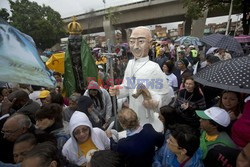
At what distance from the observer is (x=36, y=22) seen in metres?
30.5

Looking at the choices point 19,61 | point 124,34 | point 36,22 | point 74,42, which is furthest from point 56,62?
point 124,34

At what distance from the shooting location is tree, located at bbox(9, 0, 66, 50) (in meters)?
30.1

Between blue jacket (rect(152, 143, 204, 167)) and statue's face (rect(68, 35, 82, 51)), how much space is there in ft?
8.55

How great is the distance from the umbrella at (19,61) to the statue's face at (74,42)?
2.45m

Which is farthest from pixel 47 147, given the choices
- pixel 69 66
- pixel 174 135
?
pixel 69 66

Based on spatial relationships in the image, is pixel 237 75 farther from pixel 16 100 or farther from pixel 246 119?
pixel 16 100

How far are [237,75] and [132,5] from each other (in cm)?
2988

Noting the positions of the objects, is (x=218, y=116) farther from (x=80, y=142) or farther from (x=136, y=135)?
(x=80, y=142)

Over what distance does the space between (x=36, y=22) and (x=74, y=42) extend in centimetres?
3021

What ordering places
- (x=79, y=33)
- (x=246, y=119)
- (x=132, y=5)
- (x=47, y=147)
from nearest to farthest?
(x=47, y=147)
(x=246, y=119)
(x=79, y=33)
(x=132, y=5)

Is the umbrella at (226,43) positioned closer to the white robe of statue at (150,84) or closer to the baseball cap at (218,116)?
the white robe of statue at (150,84)

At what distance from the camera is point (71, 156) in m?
2.34

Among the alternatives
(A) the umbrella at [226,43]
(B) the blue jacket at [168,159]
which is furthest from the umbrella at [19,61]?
(A) the umbrella at [226,43]

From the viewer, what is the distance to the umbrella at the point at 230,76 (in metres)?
1.86
